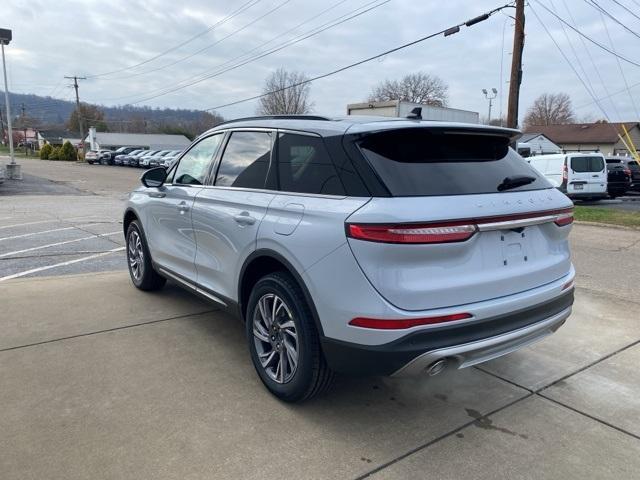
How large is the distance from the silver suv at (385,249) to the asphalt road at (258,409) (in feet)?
1.20

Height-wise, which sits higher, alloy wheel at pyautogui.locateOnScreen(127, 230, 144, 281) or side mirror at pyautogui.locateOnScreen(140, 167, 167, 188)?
side mirror at pyautogui.locateOnScreen(140, 167, 167, 188)

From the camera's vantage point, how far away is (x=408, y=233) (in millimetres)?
2529

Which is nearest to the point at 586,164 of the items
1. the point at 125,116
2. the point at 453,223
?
the point at 453,223

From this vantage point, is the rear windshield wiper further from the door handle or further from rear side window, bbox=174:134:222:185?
rear side window, bbox=174:134:222:185

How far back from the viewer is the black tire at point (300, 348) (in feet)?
9.68

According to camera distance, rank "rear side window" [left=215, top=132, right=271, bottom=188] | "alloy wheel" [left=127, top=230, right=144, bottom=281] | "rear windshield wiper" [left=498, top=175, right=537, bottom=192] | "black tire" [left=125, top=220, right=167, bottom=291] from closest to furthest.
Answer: "rear windshield wiper" [left=498, top=175, right=537, bottom=192] < "rear side window" [left=215, top=132, right=271, bottom=188] < "black tire" [left=125, top=220, right=167, bottom=291] < "alloy wheel" [left=127, top=230, right=144, bottom=281]

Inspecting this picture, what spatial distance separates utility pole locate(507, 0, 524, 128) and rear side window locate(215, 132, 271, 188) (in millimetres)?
14085

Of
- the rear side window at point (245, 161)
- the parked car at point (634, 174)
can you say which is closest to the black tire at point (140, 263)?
the rear side window at point (245, 161)

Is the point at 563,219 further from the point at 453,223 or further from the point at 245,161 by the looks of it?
the point at 245,161

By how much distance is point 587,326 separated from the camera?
15.4 feet

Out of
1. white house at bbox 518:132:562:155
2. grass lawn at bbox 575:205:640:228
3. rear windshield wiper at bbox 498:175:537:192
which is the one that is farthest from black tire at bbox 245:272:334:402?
white house at bbox 518:132:562:155

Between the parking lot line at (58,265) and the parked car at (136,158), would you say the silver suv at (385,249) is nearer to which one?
the parking lot line at (58,265)

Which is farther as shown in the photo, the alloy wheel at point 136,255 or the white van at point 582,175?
the white van at point 582,175

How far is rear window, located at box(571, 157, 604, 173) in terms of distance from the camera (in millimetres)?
17734
